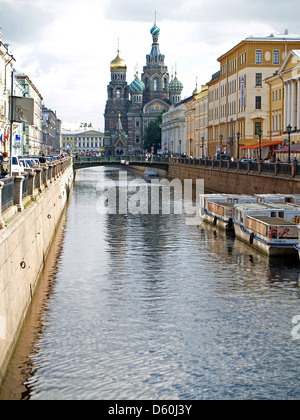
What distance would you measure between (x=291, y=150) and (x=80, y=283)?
34.5 meters

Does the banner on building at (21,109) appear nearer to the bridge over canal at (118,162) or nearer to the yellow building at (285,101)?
the yellow building at (285,101)

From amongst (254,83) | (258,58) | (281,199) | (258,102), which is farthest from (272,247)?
(258,58)

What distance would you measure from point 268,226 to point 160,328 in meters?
11.6

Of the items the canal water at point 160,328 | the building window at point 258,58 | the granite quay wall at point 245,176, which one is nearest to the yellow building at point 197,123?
the granite quay wall at point 245,176

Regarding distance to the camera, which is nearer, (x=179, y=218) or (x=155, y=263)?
(x=155, y=263)

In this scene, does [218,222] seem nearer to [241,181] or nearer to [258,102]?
[241,181]

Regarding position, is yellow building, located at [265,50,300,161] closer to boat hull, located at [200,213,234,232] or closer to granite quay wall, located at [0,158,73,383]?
boat hull, located at [200,213,234,232]

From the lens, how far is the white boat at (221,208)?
3912cm

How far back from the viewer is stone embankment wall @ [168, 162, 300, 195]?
45.2m

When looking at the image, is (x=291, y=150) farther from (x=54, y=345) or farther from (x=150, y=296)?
(x=54, y=345)

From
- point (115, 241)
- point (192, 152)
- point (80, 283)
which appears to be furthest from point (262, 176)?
point (192, 152)

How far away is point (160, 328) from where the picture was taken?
19234 millimetres

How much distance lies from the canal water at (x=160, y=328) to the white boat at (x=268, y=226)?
0.69m
